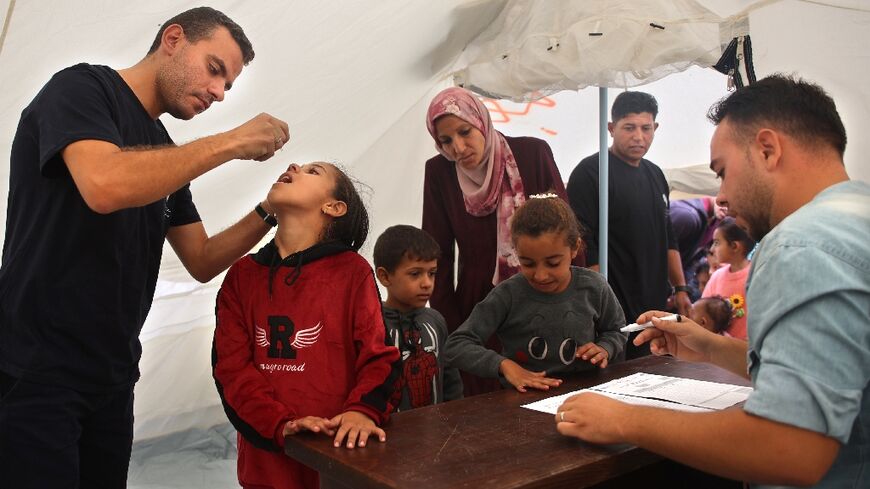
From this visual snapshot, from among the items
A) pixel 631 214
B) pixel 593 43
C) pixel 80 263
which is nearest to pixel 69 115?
pixel 80 263

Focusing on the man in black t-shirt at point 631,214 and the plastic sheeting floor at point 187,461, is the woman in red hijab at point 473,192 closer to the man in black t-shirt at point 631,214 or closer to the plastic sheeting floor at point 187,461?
the man in black t-shirt at point 631,214

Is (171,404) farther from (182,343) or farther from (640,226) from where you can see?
(640,226)

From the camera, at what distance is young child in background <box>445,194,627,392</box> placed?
2.29 m

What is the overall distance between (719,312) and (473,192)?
183 cm

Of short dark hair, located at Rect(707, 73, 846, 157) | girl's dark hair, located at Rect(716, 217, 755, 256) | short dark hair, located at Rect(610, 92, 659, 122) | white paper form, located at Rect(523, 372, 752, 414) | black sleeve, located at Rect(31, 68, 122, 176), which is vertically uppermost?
short dark hair, located at Rect(610, 92, 659, 122)

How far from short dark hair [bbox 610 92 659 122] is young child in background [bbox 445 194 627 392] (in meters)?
1.63

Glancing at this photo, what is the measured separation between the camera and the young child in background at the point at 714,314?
154 inches

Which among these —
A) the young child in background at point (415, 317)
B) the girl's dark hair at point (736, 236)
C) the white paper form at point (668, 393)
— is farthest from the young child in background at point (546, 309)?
the girl's dark hair at point (736, 236)

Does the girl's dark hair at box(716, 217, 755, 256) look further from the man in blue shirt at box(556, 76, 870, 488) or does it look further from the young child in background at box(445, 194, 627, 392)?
the man in blue shirt at box(556, 76, 870, 488)

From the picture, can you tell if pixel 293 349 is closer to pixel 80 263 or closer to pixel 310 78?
pixel 80 263

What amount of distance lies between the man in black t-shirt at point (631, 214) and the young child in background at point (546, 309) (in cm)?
110

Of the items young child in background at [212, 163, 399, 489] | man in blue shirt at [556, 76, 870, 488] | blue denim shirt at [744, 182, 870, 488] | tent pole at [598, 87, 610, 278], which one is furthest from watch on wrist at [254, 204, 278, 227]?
tent pole at [598, 87, 610, 278]

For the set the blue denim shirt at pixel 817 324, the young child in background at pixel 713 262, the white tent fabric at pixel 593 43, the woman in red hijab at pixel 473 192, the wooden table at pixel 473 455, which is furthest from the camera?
the young child in background at pixel 713 262

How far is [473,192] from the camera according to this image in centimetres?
295
